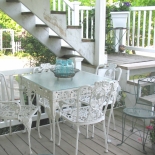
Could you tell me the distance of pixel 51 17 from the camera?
3980mm

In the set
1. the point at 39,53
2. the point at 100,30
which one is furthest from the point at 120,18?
the point at 39,53

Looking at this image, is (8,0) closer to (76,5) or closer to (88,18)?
(76,5)

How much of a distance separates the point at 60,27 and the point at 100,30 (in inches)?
30.3

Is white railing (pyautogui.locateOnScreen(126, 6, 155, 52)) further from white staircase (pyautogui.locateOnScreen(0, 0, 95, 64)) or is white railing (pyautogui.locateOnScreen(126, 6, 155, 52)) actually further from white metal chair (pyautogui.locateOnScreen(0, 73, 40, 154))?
white metal chair (pyautogui.locateOnScreen(0, 73, 40, 154))

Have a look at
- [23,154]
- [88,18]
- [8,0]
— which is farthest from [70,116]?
[88,18]

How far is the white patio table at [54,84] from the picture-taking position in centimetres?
266

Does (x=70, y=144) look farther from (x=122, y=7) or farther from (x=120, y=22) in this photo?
(x=122, y=7)

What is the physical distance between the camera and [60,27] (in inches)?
162

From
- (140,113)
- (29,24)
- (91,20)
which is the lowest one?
(140,113)

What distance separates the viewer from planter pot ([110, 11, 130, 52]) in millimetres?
5550

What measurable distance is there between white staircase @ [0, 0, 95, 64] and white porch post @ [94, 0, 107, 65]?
0.33 feet

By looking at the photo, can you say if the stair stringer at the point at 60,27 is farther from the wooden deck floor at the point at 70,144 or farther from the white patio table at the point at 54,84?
the wooden deck floor at the point at 70,144

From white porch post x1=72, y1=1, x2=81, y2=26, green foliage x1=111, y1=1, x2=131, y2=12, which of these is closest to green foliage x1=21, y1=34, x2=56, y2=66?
white porch post x1=72, y1=1, x2=81, y2=26

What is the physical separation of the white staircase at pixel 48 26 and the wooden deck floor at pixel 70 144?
152 cm
